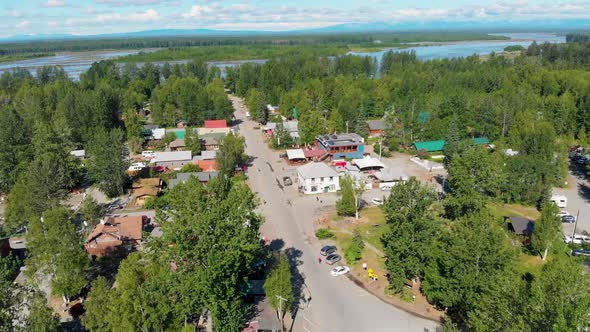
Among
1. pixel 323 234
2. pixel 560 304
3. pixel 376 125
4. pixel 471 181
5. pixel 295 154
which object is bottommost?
pixel 323 234

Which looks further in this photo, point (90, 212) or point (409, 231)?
point (90, 212)

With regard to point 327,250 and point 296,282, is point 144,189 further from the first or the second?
point 296,282

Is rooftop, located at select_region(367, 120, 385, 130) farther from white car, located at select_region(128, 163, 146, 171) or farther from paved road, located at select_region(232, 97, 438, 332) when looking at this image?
white car, located at select_region(128, 163, 146, 171)

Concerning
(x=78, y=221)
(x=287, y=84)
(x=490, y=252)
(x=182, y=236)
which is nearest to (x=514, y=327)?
(x=490, y=252)

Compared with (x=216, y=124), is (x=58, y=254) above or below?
below

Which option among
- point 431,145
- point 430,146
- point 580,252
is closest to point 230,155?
point 430,146

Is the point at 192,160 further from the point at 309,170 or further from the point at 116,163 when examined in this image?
the point at 309,170
